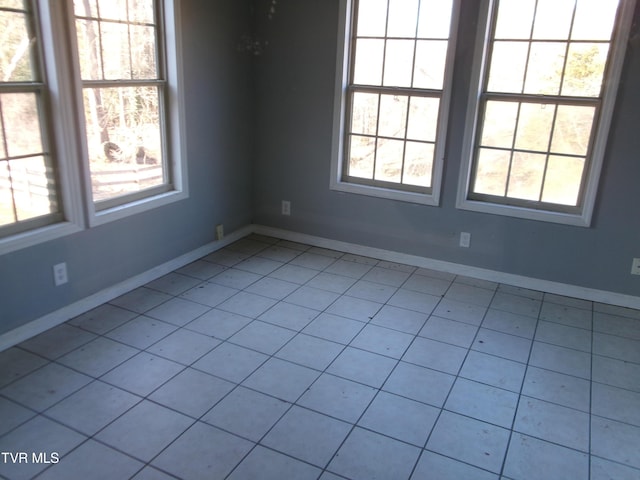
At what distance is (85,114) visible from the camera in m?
2.92

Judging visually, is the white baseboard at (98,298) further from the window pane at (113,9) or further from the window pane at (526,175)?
the window pane at (526,175)

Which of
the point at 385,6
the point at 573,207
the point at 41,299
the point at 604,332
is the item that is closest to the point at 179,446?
the point at 41,299

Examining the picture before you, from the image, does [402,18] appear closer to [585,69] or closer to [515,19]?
[515,19]

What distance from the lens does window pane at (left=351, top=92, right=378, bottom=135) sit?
390 centimetres

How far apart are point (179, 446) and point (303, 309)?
1.33 m

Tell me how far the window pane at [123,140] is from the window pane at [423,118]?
179 cm

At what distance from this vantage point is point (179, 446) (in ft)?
6.88

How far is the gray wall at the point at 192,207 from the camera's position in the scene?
2.78 meters

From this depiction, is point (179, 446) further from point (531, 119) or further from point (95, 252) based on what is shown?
point (531, 119)

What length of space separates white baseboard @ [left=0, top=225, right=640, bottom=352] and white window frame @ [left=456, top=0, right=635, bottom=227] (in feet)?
1.53

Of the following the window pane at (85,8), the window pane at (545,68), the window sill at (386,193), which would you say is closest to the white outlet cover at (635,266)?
the window pane at (545,68)

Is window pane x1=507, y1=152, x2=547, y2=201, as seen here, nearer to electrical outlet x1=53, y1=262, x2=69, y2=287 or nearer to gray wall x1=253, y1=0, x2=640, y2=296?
gray wall x1=253, y1=0, x2=640, y2=296

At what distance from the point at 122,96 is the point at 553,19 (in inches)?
107

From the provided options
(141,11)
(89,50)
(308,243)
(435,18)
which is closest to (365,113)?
(435,18)
